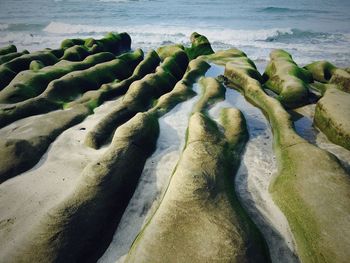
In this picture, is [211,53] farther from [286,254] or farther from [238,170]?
[286,254]

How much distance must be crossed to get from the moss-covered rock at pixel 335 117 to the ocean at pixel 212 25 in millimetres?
10215

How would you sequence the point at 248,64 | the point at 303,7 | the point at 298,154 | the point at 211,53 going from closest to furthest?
the point at 298,154 → the point at 248,64 → the point at 211,53 → the point at 303,7

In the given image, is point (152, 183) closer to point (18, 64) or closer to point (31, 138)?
point (31, 138)

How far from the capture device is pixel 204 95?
9.98 meters

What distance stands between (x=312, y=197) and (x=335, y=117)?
12.0ft

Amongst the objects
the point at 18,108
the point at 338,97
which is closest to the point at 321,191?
the point at 338,97

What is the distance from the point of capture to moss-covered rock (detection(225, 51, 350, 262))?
4.32 meters

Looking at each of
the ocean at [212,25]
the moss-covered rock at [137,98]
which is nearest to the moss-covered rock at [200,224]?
the moss-covered rock at [137,98]

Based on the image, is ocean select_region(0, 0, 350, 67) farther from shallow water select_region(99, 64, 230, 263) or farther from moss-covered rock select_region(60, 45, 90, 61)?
shallow water select_region(99, 64, 230, 263)

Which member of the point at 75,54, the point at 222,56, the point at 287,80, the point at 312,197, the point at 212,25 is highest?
the point at 312,197

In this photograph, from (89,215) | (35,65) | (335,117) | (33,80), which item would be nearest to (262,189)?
(89,215)

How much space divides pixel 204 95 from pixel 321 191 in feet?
18.6

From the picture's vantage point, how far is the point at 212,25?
33.8 meters

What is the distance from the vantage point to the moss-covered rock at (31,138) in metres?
6.29
